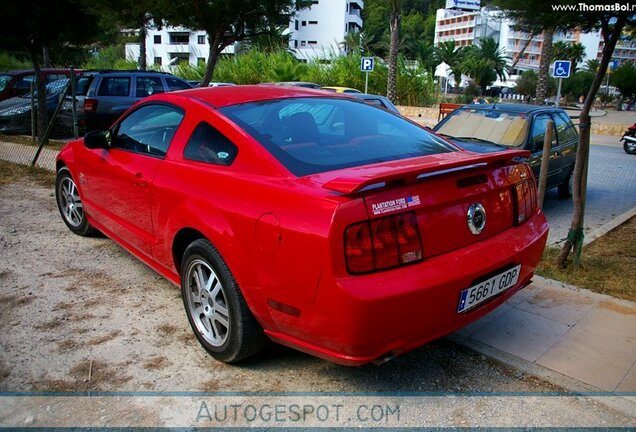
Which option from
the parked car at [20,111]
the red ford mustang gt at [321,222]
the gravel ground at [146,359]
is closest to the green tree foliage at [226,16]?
the parked car at [20,111]

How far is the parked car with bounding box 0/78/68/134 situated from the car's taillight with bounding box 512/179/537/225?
42.9 ft

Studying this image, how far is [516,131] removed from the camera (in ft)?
24.7

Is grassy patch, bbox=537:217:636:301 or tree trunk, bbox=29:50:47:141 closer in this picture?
grassy patch, bbox=537:217:636:301

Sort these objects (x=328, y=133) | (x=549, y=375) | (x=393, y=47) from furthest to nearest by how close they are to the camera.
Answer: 1. (x=393, y=47)
2. (x=328, y=133)
3. (x=549, y=375)

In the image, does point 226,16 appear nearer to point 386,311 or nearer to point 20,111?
point 20,111

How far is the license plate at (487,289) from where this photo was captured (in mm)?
2832

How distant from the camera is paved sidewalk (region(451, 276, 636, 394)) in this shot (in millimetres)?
3229

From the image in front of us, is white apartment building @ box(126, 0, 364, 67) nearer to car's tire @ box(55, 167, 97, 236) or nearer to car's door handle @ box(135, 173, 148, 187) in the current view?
car's tire @ box(55, 167, 97, 236)

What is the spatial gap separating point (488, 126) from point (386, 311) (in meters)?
6.01

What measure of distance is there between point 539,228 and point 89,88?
11.5 metres

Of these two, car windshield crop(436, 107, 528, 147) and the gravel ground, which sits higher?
car windshield crop(436, 107, 528, 147)

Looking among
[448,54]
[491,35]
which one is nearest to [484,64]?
[448,54]

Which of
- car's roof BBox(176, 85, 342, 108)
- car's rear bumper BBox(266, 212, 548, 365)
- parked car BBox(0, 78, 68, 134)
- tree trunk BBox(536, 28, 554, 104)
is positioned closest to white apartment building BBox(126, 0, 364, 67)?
tree trunk BBox(536, 28, 554, 104)

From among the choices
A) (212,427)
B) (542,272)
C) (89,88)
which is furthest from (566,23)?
(89,88)
